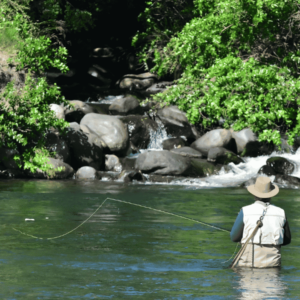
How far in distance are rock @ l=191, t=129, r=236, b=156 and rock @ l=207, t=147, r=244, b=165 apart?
993 millimetres

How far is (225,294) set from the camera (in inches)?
287

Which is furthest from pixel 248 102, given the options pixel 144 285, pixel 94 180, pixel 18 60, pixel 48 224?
pixel 144 285

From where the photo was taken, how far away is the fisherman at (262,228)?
7379mm

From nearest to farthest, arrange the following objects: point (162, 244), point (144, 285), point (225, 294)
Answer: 1. point (225, 294)
2. point (144, 285)
3. point (162, 244)

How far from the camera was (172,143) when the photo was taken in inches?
1077

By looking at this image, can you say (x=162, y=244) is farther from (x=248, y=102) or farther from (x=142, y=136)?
(x=142, y=136)

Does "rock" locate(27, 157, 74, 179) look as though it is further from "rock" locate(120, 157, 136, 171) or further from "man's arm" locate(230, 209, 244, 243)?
"man's arm" locate(230, 209, 244, 243)

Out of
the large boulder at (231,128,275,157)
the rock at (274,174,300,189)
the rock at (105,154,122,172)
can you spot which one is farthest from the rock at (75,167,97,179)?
the large boulder at (231,128,275,157)

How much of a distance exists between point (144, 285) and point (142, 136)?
65.9 ft

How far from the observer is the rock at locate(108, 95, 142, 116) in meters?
30.4

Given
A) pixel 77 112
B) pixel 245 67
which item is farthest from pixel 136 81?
pixel 245 67

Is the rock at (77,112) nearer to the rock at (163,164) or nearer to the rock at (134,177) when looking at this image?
the rock at (163,164)

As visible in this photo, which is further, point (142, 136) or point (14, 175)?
point (142, 136)

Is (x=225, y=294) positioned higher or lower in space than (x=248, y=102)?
lower
